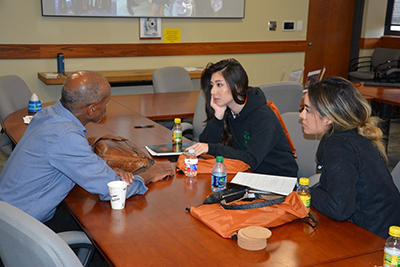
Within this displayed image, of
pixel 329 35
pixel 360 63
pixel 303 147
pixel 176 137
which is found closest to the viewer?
pixel 176 137

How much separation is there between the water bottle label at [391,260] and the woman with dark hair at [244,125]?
3.29 feet

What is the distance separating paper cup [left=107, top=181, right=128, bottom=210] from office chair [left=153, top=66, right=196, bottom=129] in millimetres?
2699

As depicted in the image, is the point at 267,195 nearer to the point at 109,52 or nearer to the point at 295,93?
the point at 295,93

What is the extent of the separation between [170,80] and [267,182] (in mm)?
2824

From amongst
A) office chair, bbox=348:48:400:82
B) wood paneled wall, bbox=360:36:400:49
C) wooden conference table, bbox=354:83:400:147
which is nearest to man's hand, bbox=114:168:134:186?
wooden conference table, bbox=354:83:400:147

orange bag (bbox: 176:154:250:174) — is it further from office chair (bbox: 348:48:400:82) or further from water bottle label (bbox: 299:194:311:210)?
office chair (bbox: 348:48:400:82)

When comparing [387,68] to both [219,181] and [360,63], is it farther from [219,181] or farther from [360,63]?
[219,181]

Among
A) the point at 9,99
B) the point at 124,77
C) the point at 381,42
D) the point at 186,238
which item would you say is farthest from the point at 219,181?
the point at 381,42

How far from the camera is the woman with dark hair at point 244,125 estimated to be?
7.53 ft

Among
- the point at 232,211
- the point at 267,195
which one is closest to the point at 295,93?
the point at 267,195

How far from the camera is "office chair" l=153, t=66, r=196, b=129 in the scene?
4473 millimetres

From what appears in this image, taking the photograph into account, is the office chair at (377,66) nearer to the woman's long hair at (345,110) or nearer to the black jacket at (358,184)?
the woman's long hair at (345,110)

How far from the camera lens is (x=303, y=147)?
2.64 m

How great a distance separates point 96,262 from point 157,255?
1396mm
